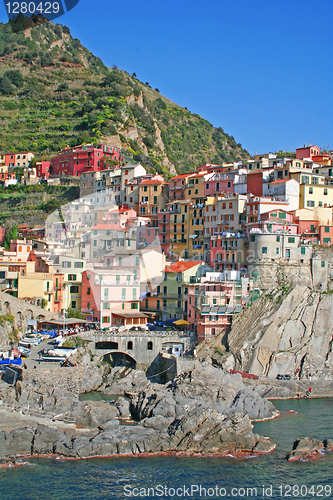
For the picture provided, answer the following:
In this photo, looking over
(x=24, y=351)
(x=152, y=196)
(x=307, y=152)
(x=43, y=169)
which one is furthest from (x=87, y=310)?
(x=43, y=169)

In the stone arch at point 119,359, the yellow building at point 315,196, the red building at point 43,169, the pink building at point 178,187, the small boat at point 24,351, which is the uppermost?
the red building at point 43,169

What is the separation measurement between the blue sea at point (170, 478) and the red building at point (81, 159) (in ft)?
213

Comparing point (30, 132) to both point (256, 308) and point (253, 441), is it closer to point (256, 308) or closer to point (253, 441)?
point (256, 308)

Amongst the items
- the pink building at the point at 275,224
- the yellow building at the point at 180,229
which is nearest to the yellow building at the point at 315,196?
the pink building at the point at 275,224

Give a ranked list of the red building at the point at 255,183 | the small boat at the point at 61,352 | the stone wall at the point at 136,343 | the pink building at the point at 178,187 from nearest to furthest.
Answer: the small boat at the point at 61,352
the stone wall at the point at 136,343
the red building at the point at 255,183
the pink building at the point at 178,187

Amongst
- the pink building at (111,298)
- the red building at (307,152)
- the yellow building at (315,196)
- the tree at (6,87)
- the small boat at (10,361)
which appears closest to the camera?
the small boat at (10,361)

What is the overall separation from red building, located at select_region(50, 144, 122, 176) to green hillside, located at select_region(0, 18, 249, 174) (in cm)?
558

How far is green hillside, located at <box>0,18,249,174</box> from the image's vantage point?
4373 inches

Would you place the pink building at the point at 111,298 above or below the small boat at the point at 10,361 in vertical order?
above

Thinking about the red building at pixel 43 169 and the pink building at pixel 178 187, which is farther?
the red building at pixel 43 169

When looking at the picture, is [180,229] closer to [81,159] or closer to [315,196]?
[315,196]

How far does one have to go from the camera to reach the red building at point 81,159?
94.5m

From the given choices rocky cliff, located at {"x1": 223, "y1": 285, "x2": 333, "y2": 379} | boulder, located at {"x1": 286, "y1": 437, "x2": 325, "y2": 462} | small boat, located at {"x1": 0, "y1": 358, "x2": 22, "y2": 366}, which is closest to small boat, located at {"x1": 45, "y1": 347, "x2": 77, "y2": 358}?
small boat, located at {"x1": 0, "y1": 358, "x2": 22, "y2": 366}

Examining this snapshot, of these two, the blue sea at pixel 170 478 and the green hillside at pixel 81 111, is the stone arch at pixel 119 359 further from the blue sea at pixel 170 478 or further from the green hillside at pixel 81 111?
the green hillside at pixel 81 111
